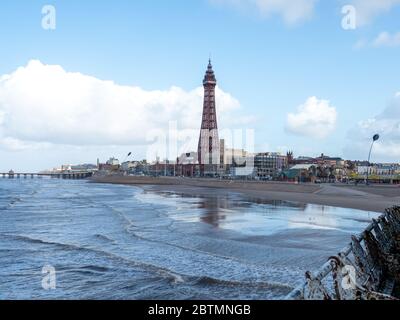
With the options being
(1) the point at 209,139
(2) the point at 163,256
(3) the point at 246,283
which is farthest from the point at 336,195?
(1) the point at 209,139

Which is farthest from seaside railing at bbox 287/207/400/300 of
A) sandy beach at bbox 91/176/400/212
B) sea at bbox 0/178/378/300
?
sandy beach at bbox 91/176/400/212

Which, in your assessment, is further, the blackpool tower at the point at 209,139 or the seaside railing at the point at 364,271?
the blackpool tower at the point at 209,139

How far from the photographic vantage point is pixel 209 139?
175500mm

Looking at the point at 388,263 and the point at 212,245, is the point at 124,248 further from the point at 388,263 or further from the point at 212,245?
the point at 388,263

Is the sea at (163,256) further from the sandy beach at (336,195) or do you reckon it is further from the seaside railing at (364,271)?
the sandy beach at (336,195)

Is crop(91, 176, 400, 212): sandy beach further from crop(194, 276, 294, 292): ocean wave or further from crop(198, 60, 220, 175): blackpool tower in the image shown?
crop(198, 60, 220, 175): blackpool tower

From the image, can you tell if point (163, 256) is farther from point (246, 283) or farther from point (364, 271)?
point (364, 271)

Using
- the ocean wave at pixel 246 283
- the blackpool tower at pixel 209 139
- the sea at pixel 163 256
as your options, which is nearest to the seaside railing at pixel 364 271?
the ocean wave at pixel 246 283

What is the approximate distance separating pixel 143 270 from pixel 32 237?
31.0 ft

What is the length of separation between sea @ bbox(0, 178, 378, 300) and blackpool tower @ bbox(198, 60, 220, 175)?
486ft

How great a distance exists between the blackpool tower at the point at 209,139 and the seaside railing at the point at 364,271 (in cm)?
16196

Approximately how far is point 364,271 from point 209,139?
6615 inches

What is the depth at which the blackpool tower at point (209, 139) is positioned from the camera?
17550 centimetres
